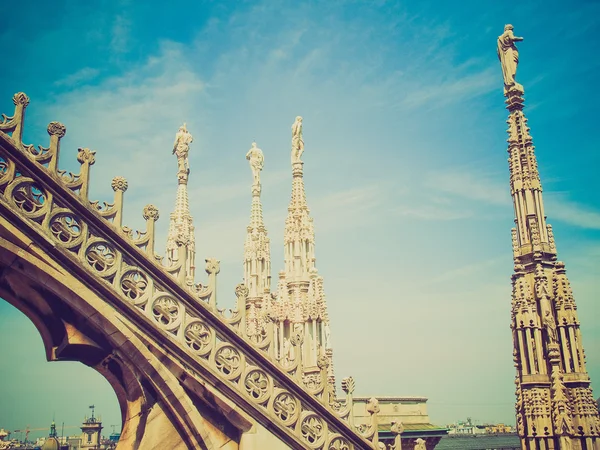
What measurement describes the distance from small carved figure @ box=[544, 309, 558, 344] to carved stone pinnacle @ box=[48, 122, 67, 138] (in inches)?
435

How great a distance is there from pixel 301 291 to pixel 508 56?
612 inches

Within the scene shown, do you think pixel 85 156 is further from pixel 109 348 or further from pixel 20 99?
pixel 109 348

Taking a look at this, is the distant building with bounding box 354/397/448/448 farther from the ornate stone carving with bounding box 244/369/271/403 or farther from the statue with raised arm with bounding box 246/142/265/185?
the ornate stone carving with bounding box 244/369/271/403

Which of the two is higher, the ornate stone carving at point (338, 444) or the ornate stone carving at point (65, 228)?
the ornate stone carving at point (65, 228)

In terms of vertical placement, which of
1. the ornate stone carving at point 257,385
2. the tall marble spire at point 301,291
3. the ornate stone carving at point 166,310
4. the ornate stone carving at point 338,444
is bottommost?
the ornate stone carving at point 338,444

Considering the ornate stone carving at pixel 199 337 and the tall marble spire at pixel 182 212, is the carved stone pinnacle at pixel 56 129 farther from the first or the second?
the tall marble spire at pixel 182 212

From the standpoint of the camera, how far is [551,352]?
44.8 ft

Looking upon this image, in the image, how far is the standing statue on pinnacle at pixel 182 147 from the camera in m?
41.8

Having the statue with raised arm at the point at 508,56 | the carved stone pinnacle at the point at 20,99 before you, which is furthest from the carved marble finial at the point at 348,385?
the statue with raised arm at the point at 508,56

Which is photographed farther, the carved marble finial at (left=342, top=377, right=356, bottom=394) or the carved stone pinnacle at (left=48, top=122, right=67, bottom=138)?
the carved marble finial at (left=342, top=377, right=356, bottom=394)

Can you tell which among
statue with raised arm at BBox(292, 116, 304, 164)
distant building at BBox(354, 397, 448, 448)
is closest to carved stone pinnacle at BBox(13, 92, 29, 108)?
statue with raised arm at BBox(292, 116, 304, 164)

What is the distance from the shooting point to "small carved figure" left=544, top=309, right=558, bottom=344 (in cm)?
1382

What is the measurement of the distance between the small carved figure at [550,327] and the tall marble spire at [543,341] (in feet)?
0.07

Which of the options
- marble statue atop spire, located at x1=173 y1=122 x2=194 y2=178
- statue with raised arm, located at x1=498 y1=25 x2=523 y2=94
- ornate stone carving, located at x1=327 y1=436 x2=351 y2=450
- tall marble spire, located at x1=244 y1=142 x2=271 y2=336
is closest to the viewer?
ornate stone carving, located at x1=327 y1=436 x2=351 y2=450
